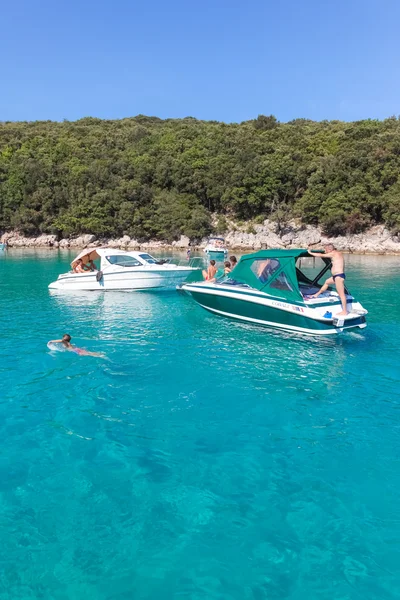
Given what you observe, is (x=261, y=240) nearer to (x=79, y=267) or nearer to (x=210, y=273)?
(x=79, y=267)

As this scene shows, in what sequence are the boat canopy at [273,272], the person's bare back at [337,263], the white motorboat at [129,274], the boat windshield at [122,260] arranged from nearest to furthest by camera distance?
the person's bare back at [337,263]
the boat canopy at [273,272]
the white motorboat at [129,274]
the boat windshield at [122,260]

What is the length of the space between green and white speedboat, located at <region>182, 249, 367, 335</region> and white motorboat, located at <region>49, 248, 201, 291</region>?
6915 millimetres

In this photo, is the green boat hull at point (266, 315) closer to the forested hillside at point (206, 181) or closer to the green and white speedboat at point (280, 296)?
Result: the green and white speedboat at point (280, 296)

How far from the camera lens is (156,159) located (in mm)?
94812

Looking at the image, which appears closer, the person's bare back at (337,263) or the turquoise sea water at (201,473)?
the turquoise sea water at (201,473)

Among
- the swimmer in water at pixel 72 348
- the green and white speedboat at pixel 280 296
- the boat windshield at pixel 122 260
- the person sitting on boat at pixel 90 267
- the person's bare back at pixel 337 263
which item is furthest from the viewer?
the person sitting on boat at pixel 90 267

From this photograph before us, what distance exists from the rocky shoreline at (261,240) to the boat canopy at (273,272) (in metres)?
55.9

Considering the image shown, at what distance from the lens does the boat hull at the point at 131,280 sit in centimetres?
2447

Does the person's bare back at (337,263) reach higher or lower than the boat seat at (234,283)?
higher

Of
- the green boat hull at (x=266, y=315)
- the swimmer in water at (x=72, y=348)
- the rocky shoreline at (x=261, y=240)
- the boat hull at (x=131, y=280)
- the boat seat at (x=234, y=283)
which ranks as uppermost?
the rocky shoreline at (x=261, y=240)

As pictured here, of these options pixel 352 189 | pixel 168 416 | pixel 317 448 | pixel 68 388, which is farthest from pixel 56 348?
pixel 352 189

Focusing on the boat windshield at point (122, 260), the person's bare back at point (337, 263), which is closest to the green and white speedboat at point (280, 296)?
the person's bare back at point (337, 263)

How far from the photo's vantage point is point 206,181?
288 feet

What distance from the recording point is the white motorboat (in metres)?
24.4
